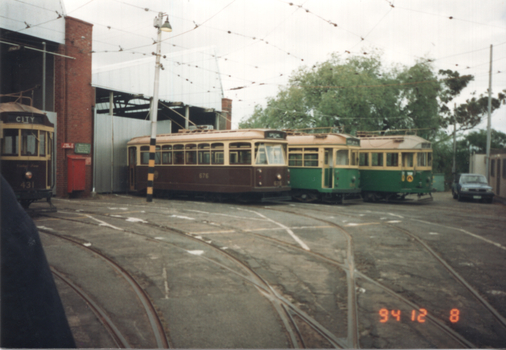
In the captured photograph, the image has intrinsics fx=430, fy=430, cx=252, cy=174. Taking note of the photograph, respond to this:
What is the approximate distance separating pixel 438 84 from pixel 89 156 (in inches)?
937

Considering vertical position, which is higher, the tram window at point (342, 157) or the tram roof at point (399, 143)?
the tram roof at point (399, 143)

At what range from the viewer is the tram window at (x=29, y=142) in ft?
40.3

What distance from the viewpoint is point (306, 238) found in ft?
32.7

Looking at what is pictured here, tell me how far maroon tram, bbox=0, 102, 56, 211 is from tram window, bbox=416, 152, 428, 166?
53.1 feet

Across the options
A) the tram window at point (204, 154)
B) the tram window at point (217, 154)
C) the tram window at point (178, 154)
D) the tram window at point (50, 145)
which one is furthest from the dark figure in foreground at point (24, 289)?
the tram window at point (178, 154)

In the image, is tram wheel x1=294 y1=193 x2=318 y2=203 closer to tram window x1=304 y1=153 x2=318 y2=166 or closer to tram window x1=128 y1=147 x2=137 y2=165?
tram window x1=304 y1=153 x2=318 y2=166

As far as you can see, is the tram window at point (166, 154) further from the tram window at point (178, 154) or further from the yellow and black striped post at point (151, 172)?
the yellow and black striped post at point (151, 172)

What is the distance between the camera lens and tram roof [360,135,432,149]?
20953mm

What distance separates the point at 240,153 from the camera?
18.0m

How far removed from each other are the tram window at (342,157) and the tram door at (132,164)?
10574 mm

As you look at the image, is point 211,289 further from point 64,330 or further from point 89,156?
point 89,156

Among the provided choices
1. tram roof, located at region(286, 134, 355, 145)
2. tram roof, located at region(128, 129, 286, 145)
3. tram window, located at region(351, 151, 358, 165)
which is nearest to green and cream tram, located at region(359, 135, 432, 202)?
tram window, located at region(351, 151, 358, 165)

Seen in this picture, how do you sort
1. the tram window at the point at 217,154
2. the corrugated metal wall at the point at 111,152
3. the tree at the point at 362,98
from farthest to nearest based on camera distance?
the tree at the point at 362,98 < the corrugated metal wall at the point at 111,152 < the tram window at the point at 217,154

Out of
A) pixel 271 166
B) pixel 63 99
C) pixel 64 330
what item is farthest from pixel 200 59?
pixel 64 330
